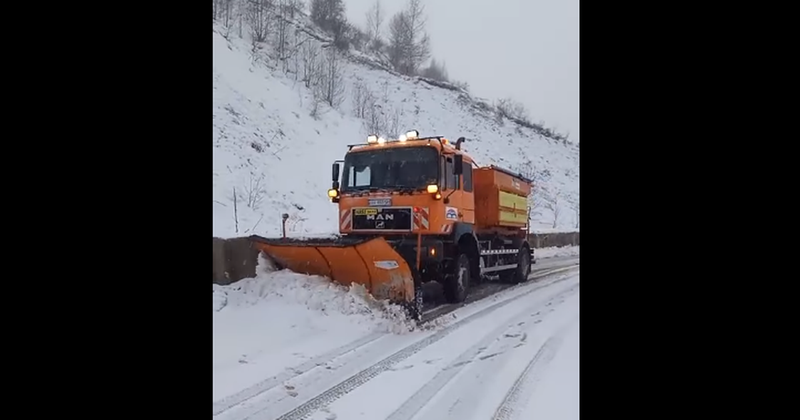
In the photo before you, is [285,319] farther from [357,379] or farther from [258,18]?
[258,18]

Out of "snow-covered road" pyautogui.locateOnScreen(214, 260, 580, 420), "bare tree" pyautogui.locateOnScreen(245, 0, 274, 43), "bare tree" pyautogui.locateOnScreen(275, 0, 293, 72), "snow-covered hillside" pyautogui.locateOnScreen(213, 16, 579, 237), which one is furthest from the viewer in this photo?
"bare tree" pyautogui.locateOnScreen(275, 0, 293, 72)

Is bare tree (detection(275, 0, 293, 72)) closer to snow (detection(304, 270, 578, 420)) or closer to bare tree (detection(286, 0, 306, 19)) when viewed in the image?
bare tree (detection(286, 0, 306, 19))

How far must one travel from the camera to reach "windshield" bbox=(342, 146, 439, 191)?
7.19 meters

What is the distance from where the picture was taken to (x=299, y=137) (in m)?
18.6

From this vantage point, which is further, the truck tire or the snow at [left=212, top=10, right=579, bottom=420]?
the truck tire

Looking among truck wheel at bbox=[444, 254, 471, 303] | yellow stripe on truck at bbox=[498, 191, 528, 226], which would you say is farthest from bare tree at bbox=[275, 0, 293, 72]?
truck wheel at bbox=[444, 254, 471, 303]

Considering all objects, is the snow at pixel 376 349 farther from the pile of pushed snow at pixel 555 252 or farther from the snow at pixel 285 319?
the pile of pushed snow at pixel 555 252

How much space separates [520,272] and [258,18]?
56.6 ft

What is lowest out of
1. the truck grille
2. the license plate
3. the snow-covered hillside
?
the truck grille

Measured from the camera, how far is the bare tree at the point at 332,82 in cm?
2219

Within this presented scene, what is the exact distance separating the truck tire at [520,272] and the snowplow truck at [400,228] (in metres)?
2.72

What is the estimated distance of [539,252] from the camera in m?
19.1

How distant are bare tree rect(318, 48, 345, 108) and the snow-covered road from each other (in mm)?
16737
